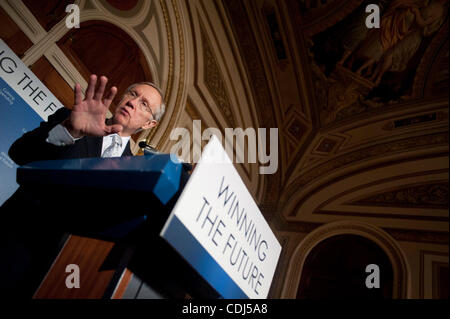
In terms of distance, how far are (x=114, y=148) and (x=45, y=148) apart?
276mm

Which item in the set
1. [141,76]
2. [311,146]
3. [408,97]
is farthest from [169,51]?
[408,97]

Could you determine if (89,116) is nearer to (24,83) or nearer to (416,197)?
(24,83)

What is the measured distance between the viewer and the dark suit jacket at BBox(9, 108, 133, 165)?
1051 mm

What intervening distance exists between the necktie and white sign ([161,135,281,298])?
2.19 ft

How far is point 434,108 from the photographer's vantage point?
4984 mm

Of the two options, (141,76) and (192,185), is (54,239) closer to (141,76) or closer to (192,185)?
(192,185)

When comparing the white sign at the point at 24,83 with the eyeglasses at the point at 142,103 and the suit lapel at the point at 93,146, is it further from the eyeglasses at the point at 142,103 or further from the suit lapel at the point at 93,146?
the suit lapel at the point at 93,146

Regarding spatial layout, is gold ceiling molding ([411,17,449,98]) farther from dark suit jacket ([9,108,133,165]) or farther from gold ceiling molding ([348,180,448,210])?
dark suit jacket ([9,108,133,165])

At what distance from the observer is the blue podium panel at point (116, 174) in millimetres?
606

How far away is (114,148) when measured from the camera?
1.27m

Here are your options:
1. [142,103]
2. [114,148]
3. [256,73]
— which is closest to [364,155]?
[256,73]

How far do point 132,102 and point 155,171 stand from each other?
0.80m
